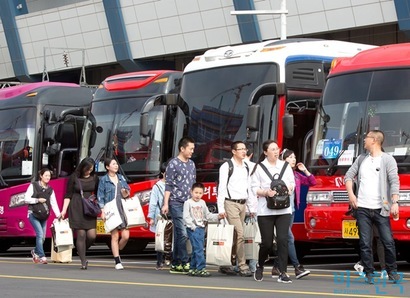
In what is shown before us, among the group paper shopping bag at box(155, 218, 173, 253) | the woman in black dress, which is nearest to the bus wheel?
the woman in black dress

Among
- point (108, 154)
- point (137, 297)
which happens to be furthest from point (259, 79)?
point (137, 297)

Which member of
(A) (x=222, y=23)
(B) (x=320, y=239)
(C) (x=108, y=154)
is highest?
→ (A) (x=222, y=23)

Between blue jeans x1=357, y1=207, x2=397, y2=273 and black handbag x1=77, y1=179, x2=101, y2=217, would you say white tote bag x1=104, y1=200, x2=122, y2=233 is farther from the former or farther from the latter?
blue jeans x1=357, y1=207, x2=397, y2=273

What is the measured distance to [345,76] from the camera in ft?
55.7

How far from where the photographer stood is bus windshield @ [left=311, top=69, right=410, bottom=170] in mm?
15903

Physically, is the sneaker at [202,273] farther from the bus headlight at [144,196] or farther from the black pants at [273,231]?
the bus headlight at [144,196]

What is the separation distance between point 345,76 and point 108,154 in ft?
17.8

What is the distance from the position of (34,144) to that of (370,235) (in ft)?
31.6

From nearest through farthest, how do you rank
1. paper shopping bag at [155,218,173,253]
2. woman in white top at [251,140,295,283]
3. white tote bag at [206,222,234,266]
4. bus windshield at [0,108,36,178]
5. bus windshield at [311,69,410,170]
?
1. woman in white top at [251,140,295,283]
2. white tote bag at [206,222,234,266]
3. bus windshield at [311,69,410,170]
4. paper shopping bag at [155,218,173,253]
5. bus windshield at [0,108,36,178]

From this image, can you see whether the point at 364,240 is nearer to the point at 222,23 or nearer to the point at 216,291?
the point at 216,291

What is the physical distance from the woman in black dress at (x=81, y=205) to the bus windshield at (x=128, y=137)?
1.89m

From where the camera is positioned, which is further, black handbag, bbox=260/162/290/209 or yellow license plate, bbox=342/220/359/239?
yellow license plate, bbox=342/220/359/239

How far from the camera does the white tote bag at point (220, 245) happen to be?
15.3m

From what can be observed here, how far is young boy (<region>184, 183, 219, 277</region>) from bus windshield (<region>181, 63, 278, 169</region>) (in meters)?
2.41
